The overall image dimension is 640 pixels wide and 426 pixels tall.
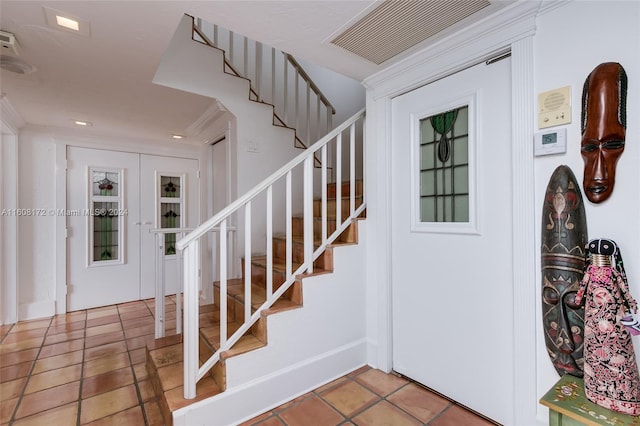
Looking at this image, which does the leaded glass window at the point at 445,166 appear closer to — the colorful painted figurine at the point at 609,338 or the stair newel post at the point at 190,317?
the colorful painted figurine at the point at 609,338

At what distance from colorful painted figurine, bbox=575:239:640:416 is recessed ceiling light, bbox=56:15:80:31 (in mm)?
2674

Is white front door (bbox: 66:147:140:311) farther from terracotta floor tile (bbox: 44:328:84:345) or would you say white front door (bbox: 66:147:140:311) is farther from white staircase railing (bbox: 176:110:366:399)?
white staircase railing (bbox: 176:110:366:399)

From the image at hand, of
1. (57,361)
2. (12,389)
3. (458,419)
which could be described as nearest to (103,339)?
(57,361)

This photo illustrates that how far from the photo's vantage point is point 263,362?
1.75m

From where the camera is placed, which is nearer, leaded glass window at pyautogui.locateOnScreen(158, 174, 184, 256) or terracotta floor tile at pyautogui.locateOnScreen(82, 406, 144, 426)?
terracotta floor tile at pyautogui.locateOnScreen(82, 406, 144, 426)

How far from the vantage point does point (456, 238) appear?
177 cm

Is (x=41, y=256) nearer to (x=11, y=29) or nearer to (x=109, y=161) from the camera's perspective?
(x=109, y=161)

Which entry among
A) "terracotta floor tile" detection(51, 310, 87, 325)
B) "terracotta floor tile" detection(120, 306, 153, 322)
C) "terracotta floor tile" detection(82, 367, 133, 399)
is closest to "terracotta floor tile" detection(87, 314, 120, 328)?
"terracotta floor tile" detection(120, 306, 153, 322)

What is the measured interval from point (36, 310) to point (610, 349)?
16.2ft

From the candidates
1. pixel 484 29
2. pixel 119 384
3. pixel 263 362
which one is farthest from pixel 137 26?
pixel 119 384

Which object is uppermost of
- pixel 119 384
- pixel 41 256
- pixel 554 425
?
pixel 41 256

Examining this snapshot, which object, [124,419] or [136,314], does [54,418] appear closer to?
[124,419]

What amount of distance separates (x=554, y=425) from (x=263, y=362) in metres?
1.39

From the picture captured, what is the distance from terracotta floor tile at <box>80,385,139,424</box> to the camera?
172cm
